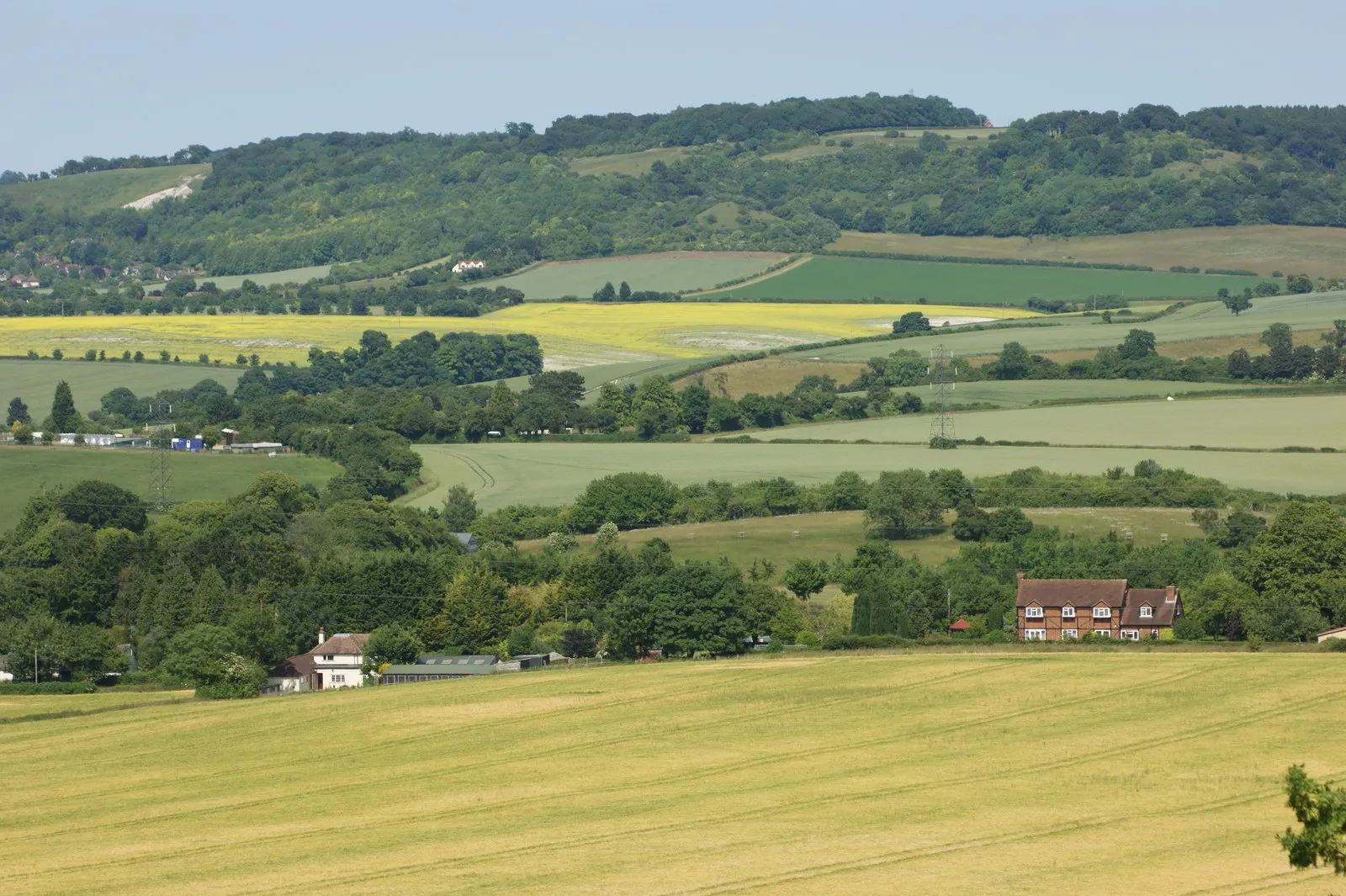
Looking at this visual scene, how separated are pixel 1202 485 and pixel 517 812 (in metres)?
62.6

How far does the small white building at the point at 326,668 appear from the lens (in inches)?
3206

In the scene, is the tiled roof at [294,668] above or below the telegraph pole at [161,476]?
below

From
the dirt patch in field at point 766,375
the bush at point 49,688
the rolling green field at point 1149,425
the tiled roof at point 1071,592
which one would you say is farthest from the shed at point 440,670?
the dirt patch in field at point 766,375

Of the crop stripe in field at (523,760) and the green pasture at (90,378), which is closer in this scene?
the crop stripe in field at (523,760)

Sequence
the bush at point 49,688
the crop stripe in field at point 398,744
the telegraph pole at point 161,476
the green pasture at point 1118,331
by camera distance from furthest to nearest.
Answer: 1. the green pasture at point 1118,331
2. the telegraph pole at point 161,476
3. the bush at point 49,688
4. the crop stripe in field at point 398,744

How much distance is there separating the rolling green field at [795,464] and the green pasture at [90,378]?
4368 centimetres

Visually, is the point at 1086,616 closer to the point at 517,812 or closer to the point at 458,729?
the point at 458,729

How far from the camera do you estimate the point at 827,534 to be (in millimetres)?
98938

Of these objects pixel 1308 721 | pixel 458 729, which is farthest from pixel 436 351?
pixel 1308 721

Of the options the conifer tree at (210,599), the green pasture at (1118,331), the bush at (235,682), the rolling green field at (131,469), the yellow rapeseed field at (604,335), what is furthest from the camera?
the yellow rapeseed field at (604,335)

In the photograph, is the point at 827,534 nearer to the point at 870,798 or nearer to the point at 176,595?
the point at 176,595

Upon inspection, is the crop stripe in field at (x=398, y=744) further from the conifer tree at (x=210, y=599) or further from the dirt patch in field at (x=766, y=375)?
the dirt patch in field at (x=766, y=375)

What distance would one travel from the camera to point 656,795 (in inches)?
1950

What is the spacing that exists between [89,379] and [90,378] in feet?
2.10
